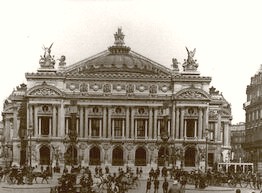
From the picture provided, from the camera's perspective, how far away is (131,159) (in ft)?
353

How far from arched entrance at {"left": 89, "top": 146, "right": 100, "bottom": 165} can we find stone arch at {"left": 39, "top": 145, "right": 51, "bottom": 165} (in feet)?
20.9

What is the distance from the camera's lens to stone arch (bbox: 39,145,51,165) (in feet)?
350

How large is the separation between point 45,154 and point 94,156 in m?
7.44

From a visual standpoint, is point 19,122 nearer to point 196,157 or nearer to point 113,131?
point 113,131

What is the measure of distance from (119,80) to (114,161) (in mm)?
12467

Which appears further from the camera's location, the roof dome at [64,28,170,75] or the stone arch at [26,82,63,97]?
the roof dome at [64,28,170,75]

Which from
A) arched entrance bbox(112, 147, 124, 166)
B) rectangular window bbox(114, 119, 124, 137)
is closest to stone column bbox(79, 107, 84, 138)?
rectangular window bbox(114, 119, 124, 137)

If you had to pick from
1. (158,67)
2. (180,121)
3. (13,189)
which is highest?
(158,67)

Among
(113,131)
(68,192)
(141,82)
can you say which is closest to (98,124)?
(113,131)

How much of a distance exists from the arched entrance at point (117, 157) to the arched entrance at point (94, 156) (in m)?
2.37

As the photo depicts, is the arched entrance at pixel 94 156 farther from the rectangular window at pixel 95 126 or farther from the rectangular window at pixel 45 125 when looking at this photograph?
the rectangular window at pixel 45 125

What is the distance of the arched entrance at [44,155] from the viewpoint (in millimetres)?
106562

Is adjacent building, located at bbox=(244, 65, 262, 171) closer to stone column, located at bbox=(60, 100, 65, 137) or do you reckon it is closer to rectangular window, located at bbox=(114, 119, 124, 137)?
rectangular window, located at bbox=(114, 119, 124, 137)

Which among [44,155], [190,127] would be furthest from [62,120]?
[190,127]
